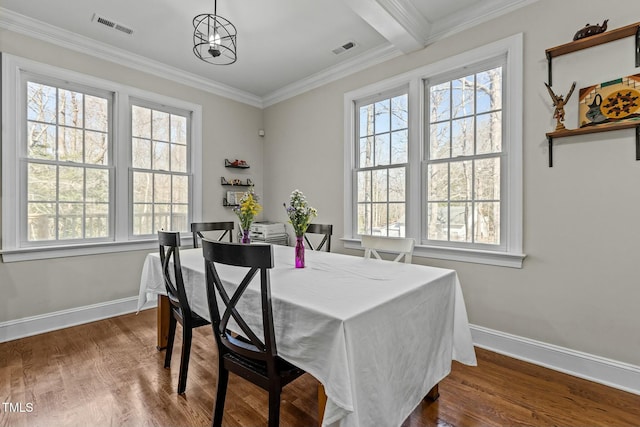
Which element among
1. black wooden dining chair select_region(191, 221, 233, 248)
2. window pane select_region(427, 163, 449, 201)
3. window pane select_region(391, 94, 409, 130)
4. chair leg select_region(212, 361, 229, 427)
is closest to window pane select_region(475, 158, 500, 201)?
window pane select_region(427, 163, 449, 201)

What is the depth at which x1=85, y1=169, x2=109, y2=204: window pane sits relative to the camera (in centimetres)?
324

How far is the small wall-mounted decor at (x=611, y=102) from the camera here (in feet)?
6.39

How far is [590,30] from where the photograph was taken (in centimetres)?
207

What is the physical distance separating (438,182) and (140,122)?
11.0 feet

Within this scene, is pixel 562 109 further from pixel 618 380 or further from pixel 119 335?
pixel 119 335

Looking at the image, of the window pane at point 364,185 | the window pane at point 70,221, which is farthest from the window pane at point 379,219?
the window pane at point 70,221

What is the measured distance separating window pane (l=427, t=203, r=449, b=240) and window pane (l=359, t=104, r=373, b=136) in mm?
1133

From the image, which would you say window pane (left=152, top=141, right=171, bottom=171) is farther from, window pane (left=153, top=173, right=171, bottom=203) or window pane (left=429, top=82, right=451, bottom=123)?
window pane (left=429, top=82, right=451, bottom=123)

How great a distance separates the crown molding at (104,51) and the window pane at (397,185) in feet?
8.44

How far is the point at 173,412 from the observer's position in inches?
69.2

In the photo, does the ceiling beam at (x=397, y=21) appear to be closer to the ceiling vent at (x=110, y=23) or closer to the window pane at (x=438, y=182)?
the window pane at (x=438, y=182)

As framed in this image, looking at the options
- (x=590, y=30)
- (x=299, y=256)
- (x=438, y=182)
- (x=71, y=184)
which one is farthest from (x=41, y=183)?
(x=590, y=30)

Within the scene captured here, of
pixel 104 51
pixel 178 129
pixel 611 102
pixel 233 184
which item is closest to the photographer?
pixel 611 102

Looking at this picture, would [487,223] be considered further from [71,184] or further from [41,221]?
[41,221]
